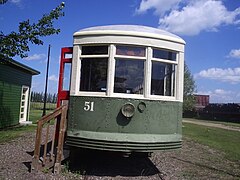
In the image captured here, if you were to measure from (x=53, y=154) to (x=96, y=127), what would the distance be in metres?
1.31

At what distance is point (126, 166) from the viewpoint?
711cm

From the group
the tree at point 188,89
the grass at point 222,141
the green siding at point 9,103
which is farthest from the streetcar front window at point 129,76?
the tree at point 188,89

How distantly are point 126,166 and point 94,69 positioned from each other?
283cm

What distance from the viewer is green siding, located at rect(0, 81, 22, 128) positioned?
1405cm

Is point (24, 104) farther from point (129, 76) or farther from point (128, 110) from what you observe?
point (128, 110)

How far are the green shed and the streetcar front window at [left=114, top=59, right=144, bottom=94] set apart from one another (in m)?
8.54

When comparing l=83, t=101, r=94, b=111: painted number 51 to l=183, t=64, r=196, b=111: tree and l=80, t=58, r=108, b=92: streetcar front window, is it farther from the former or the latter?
l=183, t=64, r=196, b=111: tree

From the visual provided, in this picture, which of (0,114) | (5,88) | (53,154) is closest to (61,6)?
(5,88)

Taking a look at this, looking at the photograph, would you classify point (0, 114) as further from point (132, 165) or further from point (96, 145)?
point (96, 145)

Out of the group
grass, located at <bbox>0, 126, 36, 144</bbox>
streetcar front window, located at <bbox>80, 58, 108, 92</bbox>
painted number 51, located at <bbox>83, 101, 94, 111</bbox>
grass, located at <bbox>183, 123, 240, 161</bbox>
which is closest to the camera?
painted number 51, located at <bbox>83, 101, 94, 111</bbox>

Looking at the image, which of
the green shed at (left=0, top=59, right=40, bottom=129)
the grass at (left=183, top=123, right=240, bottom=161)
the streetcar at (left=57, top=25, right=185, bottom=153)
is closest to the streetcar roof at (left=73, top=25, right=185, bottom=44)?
the streetcar at (left=57, top=25, right=185, bottom=153)

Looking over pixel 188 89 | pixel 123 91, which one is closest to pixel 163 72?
pixel 123 91

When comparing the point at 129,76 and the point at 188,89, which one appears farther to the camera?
the point at 188,89

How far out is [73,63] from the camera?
5984 mm
